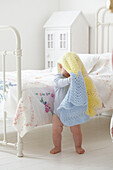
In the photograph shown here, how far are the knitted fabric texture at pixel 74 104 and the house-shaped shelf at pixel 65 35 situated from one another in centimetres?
245

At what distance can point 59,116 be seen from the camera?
88.2 inches

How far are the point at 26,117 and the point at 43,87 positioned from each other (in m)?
0.30

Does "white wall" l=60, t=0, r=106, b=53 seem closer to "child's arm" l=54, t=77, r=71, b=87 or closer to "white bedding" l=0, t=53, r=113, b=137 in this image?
"white bedding" l=0, t=53, r=113, b=137

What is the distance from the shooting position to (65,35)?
4629 millimetres

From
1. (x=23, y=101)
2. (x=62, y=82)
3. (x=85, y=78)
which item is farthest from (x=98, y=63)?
(x=23, y=101)

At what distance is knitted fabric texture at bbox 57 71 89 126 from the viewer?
217 centimetres

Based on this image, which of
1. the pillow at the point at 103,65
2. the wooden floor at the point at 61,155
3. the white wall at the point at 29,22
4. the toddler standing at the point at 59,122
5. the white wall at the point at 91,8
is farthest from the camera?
the white wall at the point at 91,8

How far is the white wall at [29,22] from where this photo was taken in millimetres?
4598

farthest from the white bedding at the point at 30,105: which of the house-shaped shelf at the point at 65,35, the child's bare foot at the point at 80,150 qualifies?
the house-shaped shelf at the point at 65,35

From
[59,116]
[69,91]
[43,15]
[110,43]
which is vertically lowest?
[59,116]

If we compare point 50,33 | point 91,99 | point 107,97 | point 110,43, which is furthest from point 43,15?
point 91,99

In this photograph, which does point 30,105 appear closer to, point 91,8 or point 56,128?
point 56,128

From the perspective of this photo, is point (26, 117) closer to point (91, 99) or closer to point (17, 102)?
point (17, 102)

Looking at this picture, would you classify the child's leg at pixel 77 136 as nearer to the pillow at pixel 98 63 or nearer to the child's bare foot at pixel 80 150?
the child's bare foot at pixel 80 150
